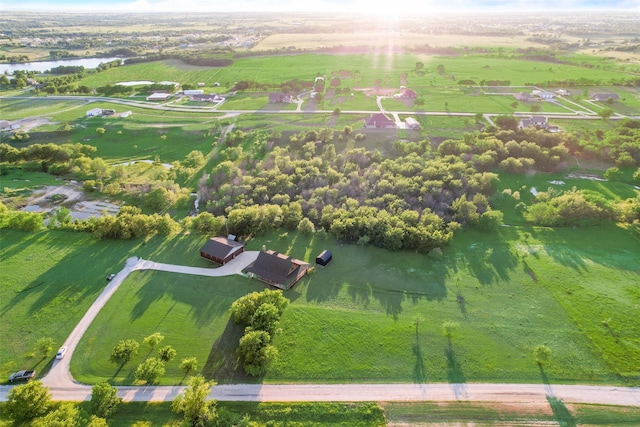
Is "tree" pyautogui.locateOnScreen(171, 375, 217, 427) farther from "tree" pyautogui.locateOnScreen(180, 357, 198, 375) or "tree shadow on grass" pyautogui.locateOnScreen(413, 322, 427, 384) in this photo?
"tree shadow on grass" pyautogui.locateOnScreen(413, 322, 427, 384)

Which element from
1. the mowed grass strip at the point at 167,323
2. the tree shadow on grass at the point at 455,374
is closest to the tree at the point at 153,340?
the mowed grass strip at the point at 167,323

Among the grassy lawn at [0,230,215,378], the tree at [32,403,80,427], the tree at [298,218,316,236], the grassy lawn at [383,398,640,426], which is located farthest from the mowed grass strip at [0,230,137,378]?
the grassy lawn at [383,398,640,426]

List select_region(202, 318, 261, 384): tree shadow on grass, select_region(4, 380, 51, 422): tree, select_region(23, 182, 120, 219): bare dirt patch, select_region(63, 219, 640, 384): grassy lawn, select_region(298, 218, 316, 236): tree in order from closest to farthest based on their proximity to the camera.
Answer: select_region(4, 380, 51, 422): tree < select_region(202, 318, 261, 384): tree shadow on grass < select_region(63, 219, 640, 384): grassy lawn < select_region(298, 218, 316, 236): tree < select_region(23, 182, 120, 219): bare dirt patch

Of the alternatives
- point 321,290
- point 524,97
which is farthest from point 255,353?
point 524,97

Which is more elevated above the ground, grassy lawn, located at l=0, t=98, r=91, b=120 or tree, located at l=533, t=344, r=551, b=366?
grassy lawn, located at l=0, t=98, r=91, b=120

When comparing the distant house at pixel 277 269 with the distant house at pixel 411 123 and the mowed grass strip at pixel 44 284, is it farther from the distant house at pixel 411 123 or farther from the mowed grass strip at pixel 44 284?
the distant house at pixel 411 123

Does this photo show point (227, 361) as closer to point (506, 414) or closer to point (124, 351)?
point (124, 351)

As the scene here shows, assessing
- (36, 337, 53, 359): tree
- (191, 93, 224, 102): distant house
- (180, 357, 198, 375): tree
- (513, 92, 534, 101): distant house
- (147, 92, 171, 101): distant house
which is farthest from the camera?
(147, 92, 171, 101): distant house
